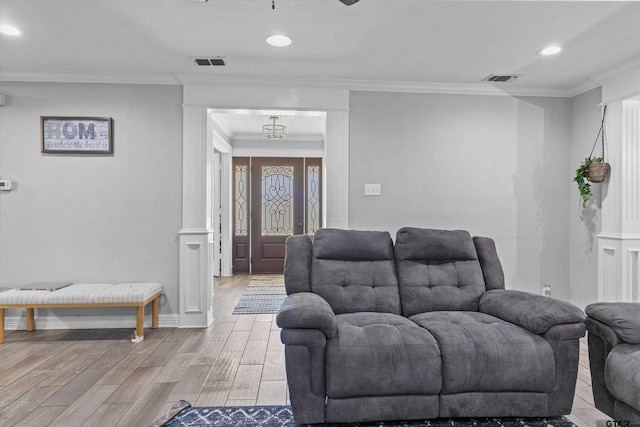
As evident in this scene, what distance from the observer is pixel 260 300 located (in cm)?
484

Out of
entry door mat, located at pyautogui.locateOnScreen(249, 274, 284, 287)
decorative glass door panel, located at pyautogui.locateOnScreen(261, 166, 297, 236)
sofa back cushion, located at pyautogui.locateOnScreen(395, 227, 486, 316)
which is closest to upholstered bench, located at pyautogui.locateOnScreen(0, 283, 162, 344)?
sofa back cushion, located at pyautogui.locateOnScreen(395, 227, 486, 316)

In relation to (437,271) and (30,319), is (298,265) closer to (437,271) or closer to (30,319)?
(437,271)

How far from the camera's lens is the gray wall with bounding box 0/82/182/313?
3.64 metres

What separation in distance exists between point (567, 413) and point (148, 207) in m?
3.68

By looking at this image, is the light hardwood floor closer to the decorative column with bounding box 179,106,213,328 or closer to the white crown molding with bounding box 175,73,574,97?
the decorative column with bounding box 179,106,213,328

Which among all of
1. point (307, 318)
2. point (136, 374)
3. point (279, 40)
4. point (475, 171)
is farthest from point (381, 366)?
point (475, 171)

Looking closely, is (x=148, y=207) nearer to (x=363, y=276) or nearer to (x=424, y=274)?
(x=363, y=276)

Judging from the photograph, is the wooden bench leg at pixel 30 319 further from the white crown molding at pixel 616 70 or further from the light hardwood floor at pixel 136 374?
the white crown molding at pixel 616 70

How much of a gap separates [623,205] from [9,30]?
Answer: 17.3ft

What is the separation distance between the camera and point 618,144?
11.3ft

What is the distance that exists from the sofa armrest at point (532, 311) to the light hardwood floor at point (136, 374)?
0.59 m

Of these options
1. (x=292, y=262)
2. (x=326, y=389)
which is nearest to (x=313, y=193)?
(x=292, y=262)

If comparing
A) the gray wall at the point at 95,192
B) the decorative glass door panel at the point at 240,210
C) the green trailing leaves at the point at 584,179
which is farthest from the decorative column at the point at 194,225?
the green trailing leaves at the point at 584,179

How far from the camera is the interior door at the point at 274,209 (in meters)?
6.85
